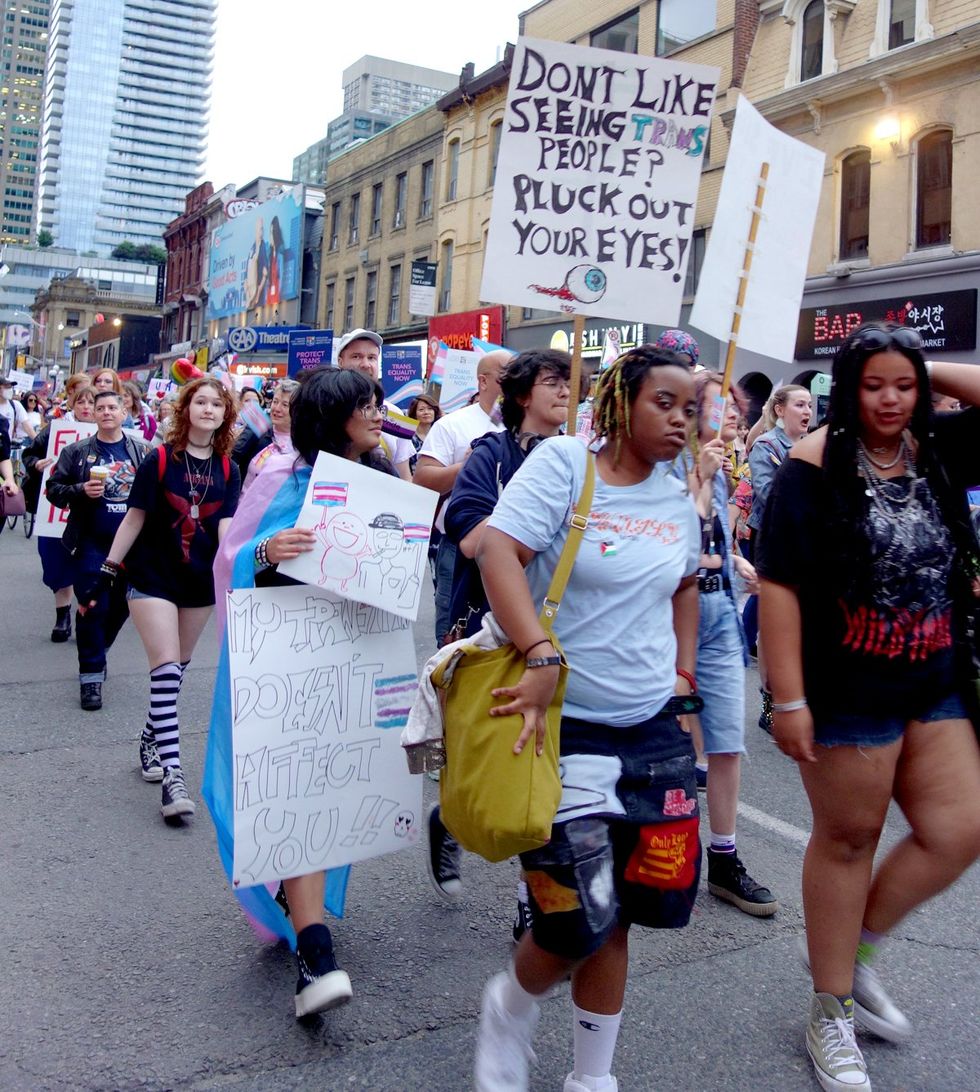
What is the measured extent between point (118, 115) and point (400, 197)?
181 m

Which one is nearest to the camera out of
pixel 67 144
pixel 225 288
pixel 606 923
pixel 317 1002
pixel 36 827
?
pixel 606 923

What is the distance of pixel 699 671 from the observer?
12.7ft

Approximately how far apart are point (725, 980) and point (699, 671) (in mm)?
1063

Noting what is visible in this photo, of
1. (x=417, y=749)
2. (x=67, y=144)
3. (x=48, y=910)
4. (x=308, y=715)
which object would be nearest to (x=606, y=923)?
(x=417, y=749)

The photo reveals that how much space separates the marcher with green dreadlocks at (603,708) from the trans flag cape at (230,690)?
3.05 ft

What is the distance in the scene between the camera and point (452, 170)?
32.4 metres

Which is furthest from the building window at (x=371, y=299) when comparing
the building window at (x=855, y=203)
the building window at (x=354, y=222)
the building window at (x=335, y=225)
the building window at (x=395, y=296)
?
the building window at (x=855, y=203)

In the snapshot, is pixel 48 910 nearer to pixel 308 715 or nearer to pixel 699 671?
pixel 308 715

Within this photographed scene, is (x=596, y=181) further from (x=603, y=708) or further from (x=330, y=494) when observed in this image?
(x=603, y=708)

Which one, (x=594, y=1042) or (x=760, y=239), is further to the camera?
(x=760, y=239)

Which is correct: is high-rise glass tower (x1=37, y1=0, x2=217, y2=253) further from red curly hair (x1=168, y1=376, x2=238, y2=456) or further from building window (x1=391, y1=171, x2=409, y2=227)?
red curly hair (x1=168, y1=376, x2=238, y2=456)

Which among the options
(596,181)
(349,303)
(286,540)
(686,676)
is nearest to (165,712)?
(286,540)

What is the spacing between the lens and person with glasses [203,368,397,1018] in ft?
10.3

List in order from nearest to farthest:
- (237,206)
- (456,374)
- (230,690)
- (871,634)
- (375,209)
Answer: (871,634) → (230,690) → (456,374) → (375,209) → (237,206)
